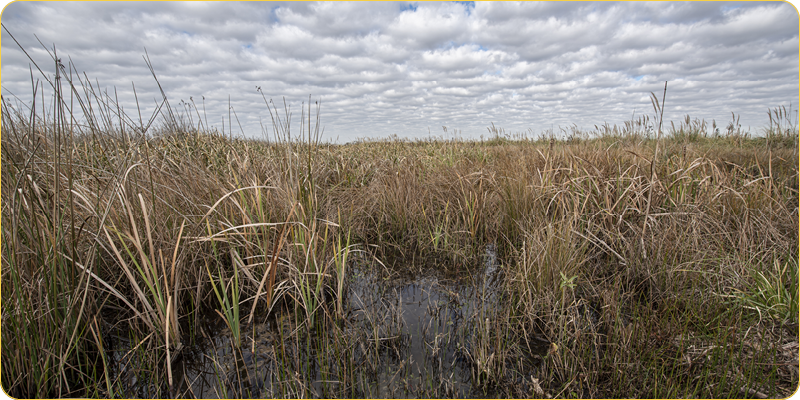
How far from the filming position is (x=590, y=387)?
1610 mm

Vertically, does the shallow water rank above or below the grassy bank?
below

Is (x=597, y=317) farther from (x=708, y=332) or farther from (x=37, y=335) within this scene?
(x=37, y=335)

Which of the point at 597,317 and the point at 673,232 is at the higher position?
the point at 673,232

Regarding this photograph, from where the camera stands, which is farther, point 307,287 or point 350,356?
point 307,287

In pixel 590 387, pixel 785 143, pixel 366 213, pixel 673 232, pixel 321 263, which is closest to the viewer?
pixel 590 387

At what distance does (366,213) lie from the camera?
4.05 meters

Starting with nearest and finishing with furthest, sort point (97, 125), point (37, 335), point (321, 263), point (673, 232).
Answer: point (37, 335) < point (97, 125) < point (321, 263) < point (673, 232)

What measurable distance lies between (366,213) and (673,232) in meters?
3.09

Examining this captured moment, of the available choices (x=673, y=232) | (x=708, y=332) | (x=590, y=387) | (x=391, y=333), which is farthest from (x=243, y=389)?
(x=673, y=232)

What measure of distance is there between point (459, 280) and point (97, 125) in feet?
9.78

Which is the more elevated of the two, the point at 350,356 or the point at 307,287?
the point at 307,287

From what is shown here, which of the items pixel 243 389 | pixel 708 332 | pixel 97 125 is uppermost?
pixel 97 125

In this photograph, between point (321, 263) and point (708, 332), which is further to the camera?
point (321, 263)

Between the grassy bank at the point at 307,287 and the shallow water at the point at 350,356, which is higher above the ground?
the grassy bank at the point at 307,287
